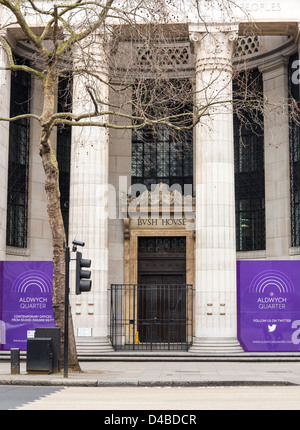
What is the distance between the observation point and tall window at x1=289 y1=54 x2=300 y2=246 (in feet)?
93.9

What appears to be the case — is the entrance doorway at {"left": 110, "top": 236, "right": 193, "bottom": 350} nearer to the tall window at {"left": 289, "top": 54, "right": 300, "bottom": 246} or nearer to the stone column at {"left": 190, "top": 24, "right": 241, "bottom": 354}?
the stone column at {"left": 190, "top": 24, "right": 241, "bottom": 354}

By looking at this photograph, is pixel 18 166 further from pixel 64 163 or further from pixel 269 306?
pixel 269 306

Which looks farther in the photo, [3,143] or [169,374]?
[3,143]

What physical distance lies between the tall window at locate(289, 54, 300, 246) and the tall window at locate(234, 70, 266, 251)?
1.50 meters

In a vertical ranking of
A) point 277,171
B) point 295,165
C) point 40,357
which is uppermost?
point 295,165

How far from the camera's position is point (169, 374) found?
752 inches

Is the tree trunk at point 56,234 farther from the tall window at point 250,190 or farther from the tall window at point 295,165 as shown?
the tall window at point 250,190

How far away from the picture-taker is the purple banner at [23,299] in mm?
24609

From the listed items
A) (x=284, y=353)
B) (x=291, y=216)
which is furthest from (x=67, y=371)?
(x=291, y=216)

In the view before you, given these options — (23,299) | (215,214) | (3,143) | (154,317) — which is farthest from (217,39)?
(23,299)

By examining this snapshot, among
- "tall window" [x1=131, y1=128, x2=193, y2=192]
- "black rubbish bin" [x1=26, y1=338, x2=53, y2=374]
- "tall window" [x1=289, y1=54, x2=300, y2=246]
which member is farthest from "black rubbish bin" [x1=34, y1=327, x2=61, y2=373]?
"tall window" [x1=131, y1=128, x2=193, y2=192]

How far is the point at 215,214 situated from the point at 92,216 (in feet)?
14.1
